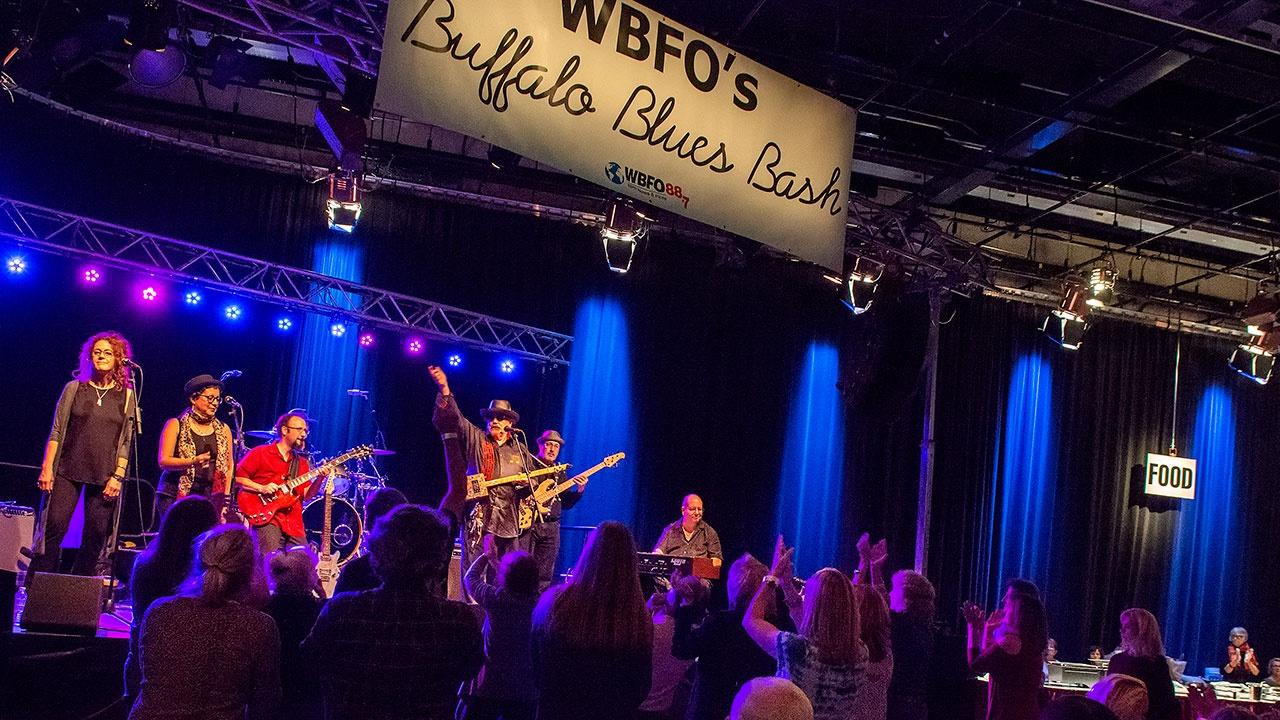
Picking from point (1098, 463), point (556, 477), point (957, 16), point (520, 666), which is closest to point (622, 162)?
point (520, 666)

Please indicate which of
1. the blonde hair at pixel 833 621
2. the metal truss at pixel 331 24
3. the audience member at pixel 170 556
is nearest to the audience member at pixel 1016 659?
the blonde hair at pixel 833 621

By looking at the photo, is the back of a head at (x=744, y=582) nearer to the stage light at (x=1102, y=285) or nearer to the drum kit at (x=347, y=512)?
the drum kit at (x=347, y=512)

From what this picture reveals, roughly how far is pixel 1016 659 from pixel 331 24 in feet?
18.0

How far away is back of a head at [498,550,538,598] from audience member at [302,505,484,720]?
3.04 ft

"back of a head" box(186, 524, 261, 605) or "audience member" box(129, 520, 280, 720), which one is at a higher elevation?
"back of a head" box(186, 524, 261, 605)

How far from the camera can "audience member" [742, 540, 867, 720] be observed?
3754mm

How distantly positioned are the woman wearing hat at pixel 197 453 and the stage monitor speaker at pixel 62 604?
7.57 feet

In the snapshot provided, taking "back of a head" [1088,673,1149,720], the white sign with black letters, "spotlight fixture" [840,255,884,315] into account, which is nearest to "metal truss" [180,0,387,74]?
"back of a head" [1088,673,1149,720]

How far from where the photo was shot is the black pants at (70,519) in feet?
20.4

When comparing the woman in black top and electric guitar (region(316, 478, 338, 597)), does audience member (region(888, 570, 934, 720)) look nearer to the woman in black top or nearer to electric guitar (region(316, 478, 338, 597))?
the woman in black top

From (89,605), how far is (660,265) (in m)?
8.57

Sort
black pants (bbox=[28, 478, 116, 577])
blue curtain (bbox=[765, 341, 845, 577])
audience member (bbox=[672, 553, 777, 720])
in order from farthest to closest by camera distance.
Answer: blue curtain (bbox=[765, 341, 845, 577])
black pants (bbox=[28, 478, 116, 577])
audience member (bbox=[672, 553, 777, 720])

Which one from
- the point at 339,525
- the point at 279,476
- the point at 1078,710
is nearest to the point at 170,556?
the point at 1078,710

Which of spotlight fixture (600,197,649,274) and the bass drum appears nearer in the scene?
spotlight fixture (600,197,649,274)
